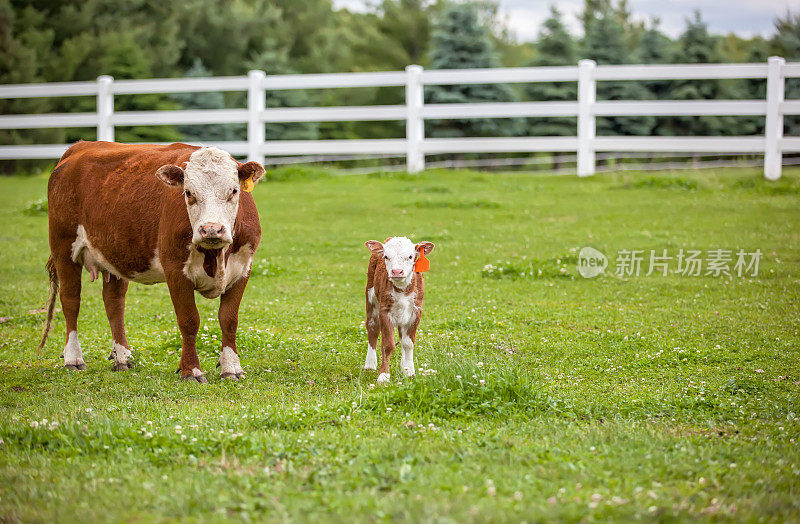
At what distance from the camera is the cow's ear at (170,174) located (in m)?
7.46

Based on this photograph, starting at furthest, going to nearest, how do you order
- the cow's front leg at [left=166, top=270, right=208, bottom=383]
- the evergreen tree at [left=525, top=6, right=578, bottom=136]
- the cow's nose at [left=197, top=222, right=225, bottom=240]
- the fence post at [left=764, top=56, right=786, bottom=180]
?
the evergreen tree at [left=525, top=6, right=578, bottom=136], the fence post at [left=764, top=56, right=786, bottom=180], the cow's front leg at [left=166, top=270, right=208, bottom=383], the cow's nose at [left=197, top=222, right=225, bottom=240]

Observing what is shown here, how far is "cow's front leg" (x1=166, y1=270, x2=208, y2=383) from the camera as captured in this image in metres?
7.75

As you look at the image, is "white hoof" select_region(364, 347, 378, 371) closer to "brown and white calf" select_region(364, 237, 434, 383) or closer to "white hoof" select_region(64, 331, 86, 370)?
"brown and white calf" select_region(364, 237, 434, 383)

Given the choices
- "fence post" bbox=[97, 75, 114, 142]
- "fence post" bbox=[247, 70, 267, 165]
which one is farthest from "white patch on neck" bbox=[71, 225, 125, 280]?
"fence post" bbox=[97, 75, 114, 142]

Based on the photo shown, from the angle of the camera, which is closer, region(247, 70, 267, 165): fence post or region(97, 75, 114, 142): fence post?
region(247, 70, 267, 165): fence post

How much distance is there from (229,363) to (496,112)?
12.6 meters

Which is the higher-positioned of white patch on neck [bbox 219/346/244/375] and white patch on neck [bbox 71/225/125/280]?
white patch on neck [bbox 71/225/125/280]

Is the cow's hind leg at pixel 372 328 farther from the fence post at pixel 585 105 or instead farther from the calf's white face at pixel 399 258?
the fence post at pixel 585 105

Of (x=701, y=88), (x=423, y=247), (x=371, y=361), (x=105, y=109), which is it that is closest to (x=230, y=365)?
(x=371, y=361)

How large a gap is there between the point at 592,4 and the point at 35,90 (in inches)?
1393

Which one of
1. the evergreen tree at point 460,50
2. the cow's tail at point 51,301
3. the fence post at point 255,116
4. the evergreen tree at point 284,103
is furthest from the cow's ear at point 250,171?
the evergreen tree at point 284,103

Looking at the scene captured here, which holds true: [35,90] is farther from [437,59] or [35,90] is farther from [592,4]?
[592,4]

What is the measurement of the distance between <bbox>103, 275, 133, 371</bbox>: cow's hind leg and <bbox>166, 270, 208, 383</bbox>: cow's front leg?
0.86m

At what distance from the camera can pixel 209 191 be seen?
7340 mm
